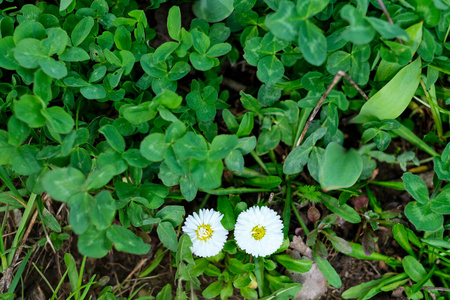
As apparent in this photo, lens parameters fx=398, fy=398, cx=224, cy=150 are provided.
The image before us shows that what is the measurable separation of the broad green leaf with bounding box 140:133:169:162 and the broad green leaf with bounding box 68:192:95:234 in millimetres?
285

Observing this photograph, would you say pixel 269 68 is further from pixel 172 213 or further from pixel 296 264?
pixel 296 264

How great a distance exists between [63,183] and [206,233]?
2.40 feet

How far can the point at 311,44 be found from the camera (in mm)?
1539

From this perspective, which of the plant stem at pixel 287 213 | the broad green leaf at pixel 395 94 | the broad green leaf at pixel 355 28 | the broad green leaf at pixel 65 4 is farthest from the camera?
the plant stem at pixel 287 213

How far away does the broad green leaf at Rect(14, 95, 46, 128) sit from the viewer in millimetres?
1517

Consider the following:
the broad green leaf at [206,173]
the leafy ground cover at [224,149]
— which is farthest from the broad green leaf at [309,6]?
the broad green leaf at [206,173]

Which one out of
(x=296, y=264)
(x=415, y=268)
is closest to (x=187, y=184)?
(x=296, y=264)

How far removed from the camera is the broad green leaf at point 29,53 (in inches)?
61.6

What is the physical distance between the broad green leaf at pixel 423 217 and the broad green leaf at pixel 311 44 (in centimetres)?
92

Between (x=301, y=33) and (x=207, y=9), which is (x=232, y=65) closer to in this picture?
(x=207, y=9)

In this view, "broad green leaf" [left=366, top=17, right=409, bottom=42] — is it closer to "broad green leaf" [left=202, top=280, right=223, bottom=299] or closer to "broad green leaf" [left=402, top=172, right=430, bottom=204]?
"broad green leaf" [left=402, top=172, right=430, bottom=204]

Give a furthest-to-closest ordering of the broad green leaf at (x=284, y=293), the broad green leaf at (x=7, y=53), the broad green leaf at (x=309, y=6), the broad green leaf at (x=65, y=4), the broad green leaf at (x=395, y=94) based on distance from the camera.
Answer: the broad green leaf at (x=284, y=293), the broad green leaf at (x=395, y=94), the broad green leaf at (x=65, y=4), the broad green leaf at (x=7, y=53), the broad green leaf at (x=309, y=6)

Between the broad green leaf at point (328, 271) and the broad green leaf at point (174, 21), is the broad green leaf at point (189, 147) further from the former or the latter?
the broad green leaf at point (328, 271)

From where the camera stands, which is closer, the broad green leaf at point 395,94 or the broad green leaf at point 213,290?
the broad green leaf at point 395,94
